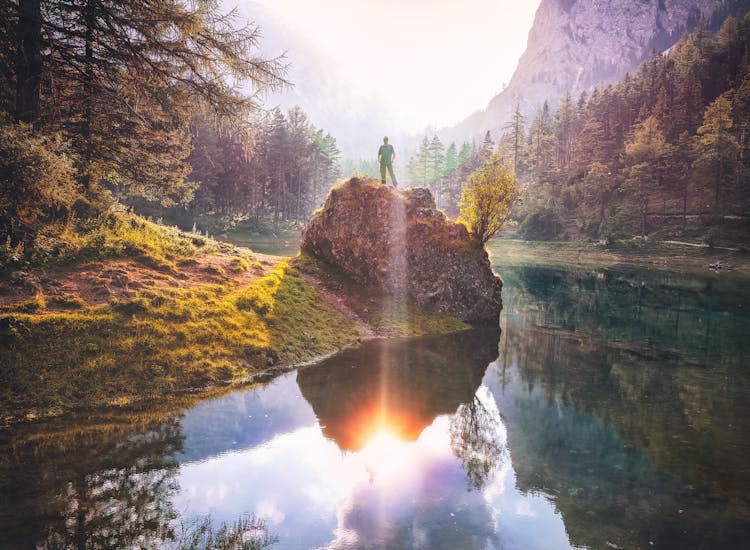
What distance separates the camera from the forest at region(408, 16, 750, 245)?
51688 millimetres

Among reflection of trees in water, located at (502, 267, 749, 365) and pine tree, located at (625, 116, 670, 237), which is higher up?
pine tree, located at (625, 116, 670, 237)

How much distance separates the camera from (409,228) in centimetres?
2098

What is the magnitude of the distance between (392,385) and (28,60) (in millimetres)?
13081

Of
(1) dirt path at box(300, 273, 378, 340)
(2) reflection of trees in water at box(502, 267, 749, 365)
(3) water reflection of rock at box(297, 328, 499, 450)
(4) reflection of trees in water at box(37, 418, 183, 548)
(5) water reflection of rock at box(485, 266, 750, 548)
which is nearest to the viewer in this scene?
(4) reflection of trees in water at box(37, 418, 183, 548)

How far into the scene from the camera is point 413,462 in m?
8.30

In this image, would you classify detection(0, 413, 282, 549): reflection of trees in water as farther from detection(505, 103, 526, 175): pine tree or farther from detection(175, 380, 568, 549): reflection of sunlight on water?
detection(505, 103, 526, 175): pine tree

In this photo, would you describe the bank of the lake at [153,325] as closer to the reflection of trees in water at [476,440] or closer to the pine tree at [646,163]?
the reflection of trees in water at [476,440]

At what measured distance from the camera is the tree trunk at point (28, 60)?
10.3 metres

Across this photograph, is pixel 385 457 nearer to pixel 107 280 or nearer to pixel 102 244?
pixel 107 280

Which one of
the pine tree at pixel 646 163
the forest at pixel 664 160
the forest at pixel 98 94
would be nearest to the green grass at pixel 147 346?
the forest at pixel 98 94

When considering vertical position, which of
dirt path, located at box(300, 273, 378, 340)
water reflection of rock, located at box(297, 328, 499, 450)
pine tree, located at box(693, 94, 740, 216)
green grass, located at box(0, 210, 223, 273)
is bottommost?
water reflection of rock, located at box(297, 328, 499, 450)

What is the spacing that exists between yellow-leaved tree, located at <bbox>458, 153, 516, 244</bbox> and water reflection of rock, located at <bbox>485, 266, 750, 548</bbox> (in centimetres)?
572

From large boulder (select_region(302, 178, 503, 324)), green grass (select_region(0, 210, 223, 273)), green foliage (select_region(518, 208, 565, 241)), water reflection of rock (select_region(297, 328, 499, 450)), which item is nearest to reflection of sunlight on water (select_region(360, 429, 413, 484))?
water reflection of rock (select_region(297, 328, 499, 450))

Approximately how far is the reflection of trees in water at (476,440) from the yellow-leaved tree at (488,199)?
1314cm
